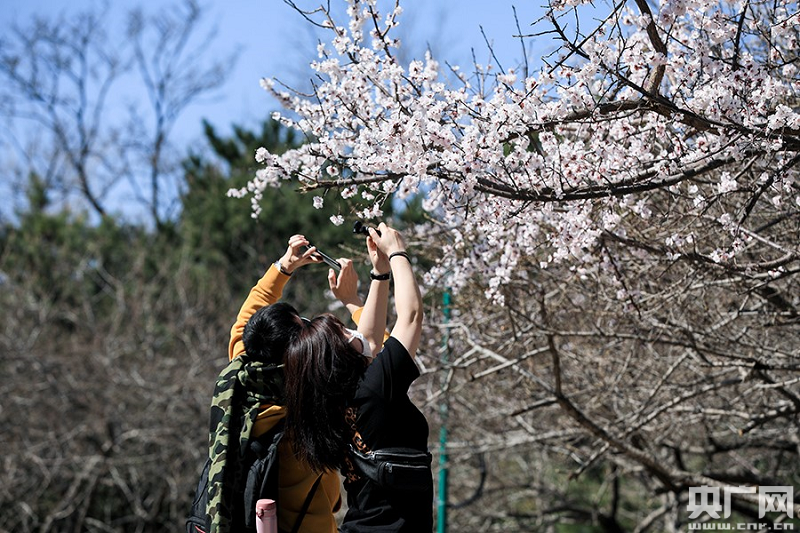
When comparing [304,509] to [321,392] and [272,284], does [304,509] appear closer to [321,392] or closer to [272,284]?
[321,392]

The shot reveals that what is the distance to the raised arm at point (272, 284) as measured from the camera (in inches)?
112

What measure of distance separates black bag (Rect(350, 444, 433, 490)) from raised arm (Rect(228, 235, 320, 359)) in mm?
708

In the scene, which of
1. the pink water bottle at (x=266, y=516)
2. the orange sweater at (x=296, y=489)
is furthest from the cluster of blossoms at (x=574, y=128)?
the pink water bottle at (x=266, y=516)

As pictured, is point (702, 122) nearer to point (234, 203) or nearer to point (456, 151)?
point (456, 151)

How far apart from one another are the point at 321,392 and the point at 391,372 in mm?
202

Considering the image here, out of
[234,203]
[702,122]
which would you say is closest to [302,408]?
[702,122]

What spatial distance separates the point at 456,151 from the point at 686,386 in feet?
6.61

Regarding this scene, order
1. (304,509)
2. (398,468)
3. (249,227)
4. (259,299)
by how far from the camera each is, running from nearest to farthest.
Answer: (398,468) → (304,509) → (259,299) → (249,227)

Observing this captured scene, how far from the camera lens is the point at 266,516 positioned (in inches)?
93.7

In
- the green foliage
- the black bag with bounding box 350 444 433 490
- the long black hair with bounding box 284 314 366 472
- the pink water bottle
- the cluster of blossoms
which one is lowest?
the pink water bottle

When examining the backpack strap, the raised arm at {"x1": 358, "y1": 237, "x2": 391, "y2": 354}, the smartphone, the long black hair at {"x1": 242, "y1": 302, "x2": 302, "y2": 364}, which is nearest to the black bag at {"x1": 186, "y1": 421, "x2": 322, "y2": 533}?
the backpack strap

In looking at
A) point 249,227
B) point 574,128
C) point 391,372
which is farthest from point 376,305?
point 249,227

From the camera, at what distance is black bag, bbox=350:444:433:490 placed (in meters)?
2.28

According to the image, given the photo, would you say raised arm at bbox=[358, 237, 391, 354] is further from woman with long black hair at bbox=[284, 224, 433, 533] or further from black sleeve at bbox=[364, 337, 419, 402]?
black sleeve at bbox=[364, 337, 419, 402]
